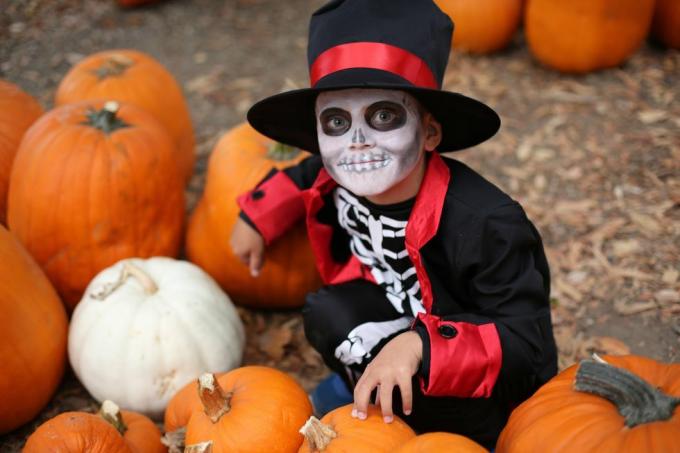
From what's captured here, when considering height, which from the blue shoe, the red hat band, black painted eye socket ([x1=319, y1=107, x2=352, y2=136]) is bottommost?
the blue shoe

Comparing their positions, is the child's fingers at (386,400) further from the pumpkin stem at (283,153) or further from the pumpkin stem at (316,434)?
the pumpkin stem at (283,153)

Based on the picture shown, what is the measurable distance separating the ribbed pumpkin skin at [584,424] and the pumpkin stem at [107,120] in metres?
2.01

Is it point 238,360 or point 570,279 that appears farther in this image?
point 570,279

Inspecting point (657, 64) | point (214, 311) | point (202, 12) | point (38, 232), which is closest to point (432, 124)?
point (214, 311)

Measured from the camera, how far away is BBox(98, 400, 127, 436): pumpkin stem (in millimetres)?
2193

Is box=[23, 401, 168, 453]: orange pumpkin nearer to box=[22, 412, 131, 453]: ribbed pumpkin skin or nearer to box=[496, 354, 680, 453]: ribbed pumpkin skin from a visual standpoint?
box=[22, 412, 131, 453]: ribbed pumpkin skin

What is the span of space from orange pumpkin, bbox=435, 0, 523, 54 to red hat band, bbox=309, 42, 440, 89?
9.58 feet

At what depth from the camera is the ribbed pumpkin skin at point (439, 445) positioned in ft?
5.61

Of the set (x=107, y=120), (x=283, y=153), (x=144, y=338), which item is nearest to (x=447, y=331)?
(x=144, y=338)

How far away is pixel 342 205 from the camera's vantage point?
252 centimetres

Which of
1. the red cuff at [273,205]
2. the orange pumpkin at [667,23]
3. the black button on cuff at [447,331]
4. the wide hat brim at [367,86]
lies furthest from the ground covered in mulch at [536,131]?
the black button on cuff at [447,331]

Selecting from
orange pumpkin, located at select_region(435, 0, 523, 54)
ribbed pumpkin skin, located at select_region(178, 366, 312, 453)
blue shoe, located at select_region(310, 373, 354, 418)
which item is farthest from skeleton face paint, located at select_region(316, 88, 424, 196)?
orange pumpkin, located at select_region(435, 0, 523, 54)

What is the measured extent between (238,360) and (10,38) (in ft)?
13.1

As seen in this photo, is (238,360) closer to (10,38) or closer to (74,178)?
(74,178)
